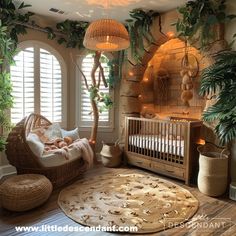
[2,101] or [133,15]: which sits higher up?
[133,15]

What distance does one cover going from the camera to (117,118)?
182 inches

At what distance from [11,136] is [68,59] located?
2.10 metres

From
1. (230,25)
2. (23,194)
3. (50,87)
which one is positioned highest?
(230,25)

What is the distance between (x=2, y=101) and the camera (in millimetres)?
2770

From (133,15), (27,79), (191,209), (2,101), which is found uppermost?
(133,15)

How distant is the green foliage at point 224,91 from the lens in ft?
8.70

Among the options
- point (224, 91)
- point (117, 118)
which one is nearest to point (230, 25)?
point (224, 91)

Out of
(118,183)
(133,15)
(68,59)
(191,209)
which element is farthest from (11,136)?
(133,15)

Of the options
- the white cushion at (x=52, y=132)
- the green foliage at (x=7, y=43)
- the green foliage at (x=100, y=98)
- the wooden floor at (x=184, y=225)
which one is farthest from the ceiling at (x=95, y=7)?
the wooden floor at (x=184, y=225)

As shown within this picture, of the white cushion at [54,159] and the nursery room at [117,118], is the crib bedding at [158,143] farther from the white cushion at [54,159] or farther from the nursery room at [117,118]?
the white cushion at [54,159]

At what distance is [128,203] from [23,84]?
2.65m

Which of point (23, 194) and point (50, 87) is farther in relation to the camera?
point (50, 87)

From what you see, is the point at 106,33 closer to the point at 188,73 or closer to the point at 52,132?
the point at 52,132

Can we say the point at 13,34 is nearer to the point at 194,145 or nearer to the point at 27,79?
the point at 27,79
